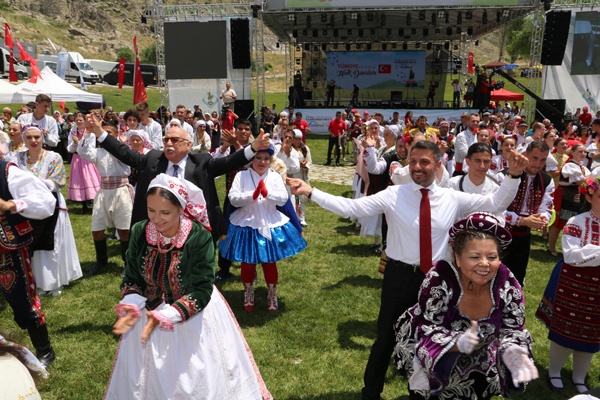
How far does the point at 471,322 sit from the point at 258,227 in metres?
3.39

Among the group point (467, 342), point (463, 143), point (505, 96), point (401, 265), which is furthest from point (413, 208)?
point (505, 96)

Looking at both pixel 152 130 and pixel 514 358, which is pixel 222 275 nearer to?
pixel 152 130

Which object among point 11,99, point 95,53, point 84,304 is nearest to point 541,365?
point 84,304

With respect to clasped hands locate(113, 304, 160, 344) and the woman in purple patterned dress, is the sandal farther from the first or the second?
clasped hands locate(113, 304, 160, 344)

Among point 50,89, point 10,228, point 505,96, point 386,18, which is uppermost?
point 386,18

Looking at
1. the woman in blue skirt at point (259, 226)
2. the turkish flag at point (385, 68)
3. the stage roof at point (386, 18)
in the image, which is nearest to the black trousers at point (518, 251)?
the woman in blue skirt at point (259, 226)

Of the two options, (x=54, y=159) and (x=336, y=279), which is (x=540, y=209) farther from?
(x=54, y=159)

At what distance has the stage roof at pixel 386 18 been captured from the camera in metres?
21.2

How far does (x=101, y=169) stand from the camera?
743cm

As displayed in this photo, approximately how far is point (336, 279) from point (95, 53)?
7332 cm

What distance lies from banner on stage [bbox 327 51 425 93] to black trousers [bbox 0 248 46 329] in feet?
96.3

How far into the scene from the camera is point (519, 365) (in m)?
2.62

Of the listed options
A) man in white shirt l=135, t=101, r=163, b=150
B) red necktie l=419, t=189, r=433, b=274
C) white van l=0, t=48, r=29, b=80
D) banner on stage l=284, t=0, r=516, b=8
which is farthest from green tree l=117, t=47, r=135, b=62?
red necktie l=419, t=189, r=433, b=274

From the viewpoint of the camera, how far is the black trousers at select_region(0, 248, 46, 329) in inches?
169
